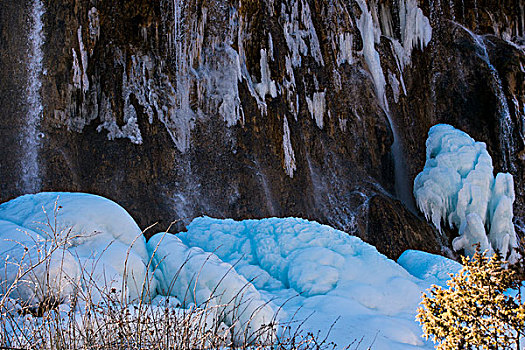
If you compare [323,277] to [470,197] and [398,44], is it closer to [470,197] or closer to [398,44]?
[470,197]

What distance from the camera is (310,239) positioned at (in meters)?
6.16

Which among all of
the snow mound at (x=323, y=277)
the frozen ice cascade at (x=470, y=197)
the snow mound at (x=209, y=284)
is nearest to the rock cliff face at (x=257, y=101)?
the frozen ice cascade at (x=470, y=197)

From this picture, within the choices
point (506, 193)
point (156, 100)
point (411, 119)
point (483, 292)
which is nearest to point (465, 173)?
point (506, 193)

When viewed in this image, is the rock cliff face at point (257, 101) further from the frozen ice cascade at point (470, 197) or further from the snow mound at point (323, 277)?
the snow mound at point (323, 277)

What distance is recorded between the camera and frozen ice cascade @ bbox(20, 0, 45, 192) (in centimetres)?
1270

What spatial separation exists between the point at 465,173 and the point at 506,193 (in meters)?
1.58

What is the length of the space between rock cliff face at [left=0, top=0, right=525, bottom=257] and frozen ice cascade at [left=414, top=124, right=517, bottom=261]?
1242 mm

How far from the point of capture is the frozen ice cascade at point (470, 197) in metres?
16.4

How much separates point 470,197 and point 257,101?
8438 millimetres

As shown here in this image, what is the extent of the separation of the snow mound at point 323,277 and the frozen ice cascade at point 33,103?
7822 millimetres

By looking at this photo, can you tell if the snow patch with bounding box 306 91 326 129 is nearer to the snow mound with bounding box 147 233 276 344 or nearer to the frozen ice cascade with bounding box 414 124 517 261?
the frozen ice cascade with bounding box 414 124 517 261

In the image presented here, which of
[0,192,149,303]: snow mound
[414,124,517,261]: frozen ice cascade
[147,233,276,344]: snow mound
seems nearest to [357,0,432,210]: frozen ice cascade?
[414,124,517,261]: frozen ice cascade

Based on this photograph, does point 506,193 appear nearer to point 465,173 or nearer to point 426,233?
point 465,173

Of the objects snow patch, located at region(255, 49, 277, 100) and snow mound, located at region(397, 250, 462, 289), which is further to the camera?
snow patch, located at region(255, 49, 277, 100)
